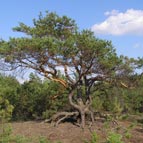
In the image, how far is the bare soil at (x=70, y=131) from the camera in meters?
12.7

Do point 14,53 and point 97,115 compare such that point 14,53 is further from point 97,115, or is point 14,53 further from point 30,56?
point 97,115

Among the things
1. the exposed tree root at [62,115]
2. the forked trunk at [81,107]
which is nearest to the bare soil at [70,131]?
the exposed tree root at [62,115]

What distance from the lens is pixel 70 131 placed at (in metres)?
13.8

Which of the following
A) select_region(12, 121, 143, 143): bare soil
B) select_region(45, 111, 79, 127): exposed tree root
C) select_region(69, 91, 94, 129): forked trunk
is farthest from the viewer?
select_region(45, 111, 79, 127): exposed tree root

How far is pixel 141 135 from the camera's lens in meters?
13.6

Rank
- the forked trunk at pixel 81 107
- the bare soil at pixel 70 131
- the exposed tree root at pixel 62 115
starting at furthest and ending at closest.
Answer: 1. the exposed tree root at pixel 62 115
2. the forked trunk at pixel 81 107
3. the bare soil at pixel 70 131

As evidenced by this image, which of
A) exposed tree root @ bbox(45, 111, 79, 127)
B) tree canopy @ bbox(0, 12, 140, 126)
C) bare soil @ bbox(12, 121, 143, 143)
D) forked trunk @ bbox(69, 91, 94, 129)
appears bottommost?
bare soil @ bbox(12, 121, 143, 143)

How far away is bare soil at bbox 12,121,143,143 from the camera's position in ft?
41.8

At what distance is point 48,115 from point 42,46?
4094 millimetres

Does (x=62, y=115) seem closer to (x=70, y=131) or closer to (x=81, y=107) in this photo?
(x=81, y=107)

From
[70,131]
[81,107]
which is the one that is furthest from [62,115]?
[70,131]

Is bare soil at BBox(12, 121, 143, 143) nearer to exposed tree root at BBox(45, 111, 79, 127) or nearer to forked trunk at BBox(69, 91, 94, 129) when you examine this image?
exposed tree root at BBox(45, 111, 79, 127)

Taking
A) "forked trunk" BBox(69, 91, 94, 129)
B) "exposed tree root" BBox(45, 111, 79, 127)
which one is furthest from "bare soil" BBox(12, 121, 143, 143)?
"forked trunk" BBox(69, 91, 94, 129)

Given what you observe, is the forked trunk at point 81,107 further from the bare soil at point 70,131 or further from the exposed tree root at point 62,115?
the bare soil at point 70,131
